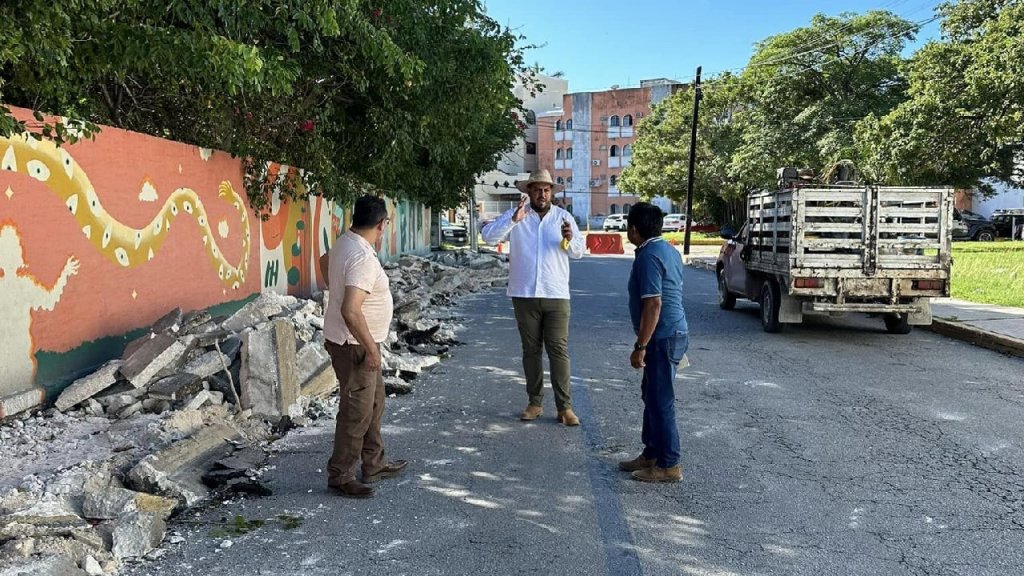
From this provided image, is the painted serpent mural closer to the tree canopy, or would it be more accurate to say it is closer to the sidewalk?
the sidewalk

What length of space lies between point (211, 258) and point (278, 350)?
3.58 meters

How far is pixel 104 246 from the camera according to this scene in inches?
286

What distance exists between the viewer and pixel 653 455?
16.8 feet

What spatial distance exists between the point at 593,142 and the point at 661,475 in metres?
78.4

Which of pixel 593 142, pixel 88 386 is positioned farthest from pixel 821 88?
pixel 593 142

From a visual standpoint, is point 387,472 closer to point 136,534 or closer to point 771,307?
point 136,534

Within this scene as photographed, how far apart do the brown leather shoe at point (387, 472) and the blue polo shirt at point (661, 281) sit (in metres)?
1.83

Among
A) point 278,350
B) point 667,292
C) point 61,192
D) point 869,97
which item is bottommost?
point 278,350

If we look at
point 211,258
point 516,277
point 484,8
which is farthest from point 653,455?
point 484,8

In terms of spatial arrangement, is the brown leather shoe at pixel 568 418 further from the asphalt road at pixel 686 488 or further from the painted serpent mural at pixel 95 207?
the painted serpent mural at pixel 95 207

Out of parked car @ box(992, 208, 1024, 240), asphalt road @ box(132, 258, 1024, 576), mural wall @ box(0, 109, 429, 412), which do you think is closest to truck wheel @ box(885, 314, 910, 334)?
asphalt road @ box(132, 258, 1024, 576)

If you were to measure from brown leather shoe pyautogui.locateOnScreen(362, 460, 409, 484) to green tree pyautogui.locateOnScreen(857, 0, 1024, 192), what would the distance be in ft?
69.6

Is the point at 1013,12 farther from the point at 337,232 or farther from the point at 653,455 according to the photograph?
the point at 653,455

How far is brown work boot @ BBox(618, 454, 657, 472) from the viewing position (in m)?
5.17
